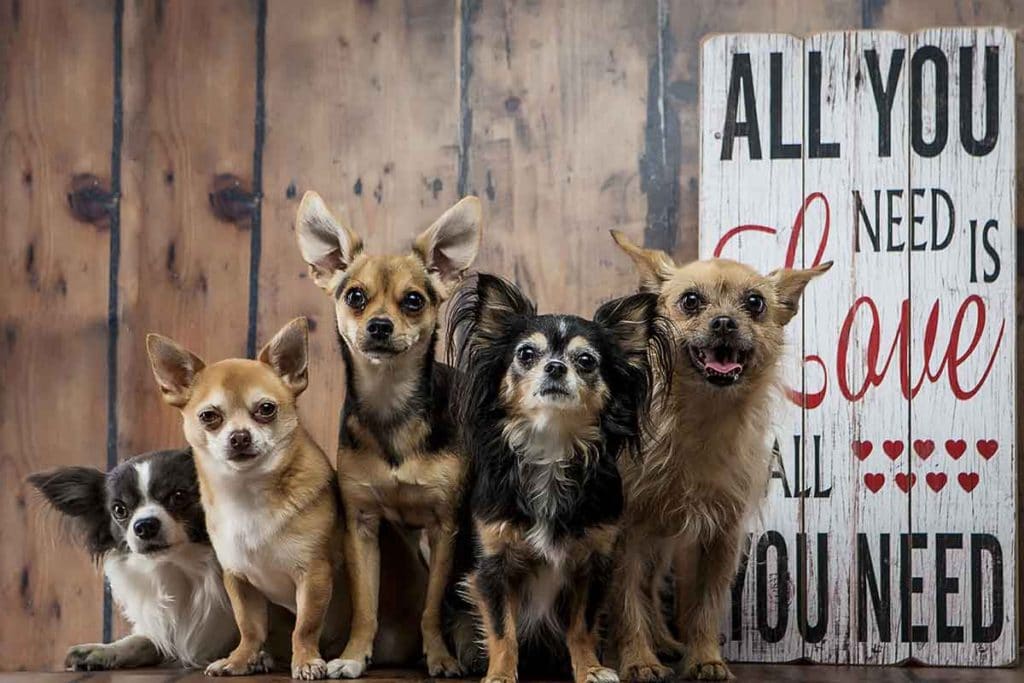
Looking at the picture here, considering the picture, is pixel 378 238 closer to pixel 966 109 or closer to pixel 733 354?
pixel 733 354

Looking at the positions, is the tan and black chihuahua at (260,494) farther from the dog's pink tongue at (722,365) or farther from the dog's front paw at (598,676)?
the dog's pink tongue at (722,365)

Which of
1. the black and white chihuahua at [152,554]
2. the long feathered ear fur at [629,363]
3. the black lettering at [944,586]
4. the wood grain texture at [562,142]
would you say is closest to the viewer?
the long feathered ear fur at [629,363]

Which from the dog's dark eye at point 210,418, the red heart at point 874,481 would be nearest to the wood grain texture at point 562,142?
the red heart at point 874,481

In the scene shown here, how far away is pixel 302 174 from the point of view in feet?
9.57

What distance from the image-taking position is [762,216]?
8.62 ft

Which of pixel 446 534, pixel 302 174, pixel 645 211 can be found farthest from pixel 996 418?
pixel 302 174

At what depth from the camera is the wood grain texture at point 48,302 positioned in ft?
9.53

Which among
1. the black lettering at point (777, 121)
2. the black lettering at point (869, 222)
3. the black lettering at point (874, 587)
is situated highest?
the black lettering at point (777, 121)

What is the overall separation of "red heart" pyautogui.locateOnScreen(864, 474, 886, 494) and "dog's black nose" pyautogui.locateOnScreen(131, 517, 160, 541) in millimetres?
1426

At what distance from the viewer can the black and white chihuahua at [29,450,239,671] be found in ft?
7.88

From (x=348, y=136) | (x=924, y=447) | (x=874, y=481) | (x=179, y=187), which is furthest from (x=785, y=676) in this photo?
(x=179, y=187)

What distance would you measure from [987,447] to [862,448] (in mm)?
247

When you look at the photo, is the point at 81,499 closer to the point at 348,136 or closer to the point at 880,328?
the point at 348,136

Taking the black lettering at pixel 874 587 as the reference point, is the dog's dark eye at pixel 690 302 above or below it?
above
